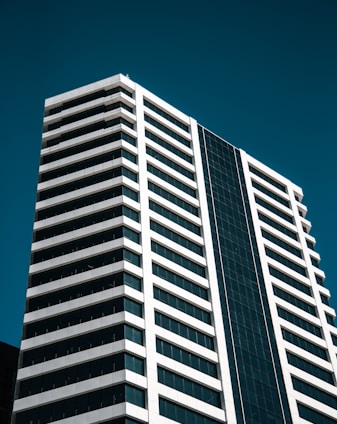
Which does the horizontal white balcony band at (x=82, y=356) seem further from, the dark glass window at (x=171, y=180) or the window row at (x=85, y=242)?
the dark glass window at (x=171, y=180)

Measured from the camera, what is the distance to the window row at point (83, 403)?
77938 mm

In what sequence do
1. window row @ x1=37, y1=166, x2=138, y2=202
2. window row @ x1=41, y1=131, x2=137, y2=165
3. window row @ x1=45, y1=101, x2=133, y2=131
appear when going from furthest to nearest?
window row @ x1=45, y1=101, x2=133, y2=131
window row @ x1=41, y1=131, x2=137, y2=165
window row @ x1=37, y1=166, x2=138, y2=202

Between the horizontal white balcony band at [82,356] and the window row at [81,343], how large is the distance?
81 centimetres

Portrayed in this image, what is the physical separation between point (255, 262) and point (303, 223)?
870 inches

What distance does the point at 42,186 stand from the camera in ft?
341

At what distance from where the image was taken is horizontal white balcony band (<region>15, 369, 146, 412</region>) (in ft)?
259

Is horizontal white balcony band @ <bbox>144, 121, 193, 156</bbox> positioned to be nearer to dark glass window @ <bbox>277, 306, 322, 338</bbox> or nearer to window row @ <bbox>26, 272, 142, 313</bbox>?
dark glass window @ <bbox>277, 306, 322, 338</bbox>

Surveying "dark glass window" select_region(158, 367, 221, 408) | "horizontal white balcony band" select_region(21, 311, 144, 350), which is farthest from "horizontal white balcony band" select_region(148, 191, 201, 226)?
"dark glass window" select_region(158, 367, 221, 408)

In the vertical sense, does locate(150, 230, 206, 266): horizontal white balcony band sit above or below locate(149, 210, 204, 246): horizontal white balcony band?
below

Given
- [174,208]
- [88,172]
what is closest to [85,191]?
[88,172]

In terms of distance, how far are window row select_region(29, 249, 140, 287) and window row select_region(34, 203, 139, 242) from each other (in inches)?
234

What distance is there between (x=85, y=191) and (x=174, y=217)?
12.5 m

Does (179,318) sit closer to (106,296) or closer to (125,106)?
(106,296)

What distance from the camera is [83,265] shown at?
303 ft
